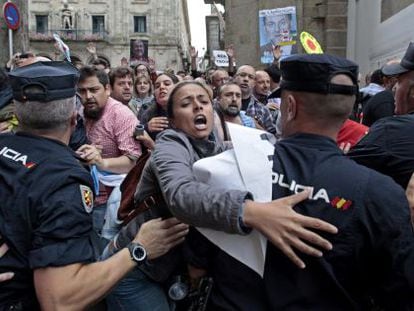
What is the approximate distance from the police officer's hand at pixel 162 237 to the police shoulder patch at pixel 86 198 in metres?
0.33

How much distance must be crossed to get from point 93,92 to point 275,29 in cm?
795

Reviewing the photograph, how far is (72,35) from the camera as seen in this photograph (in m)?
57.3

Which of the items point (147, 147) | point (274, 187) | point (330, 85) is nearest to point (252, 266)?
point (274, 187)

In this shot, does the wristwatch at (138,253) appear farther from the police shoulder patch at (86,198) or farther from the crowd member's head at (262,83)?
the crowd member's head at (262,83)

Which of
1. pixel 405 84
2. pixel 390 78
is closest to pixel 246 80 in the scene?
pixel 390 78

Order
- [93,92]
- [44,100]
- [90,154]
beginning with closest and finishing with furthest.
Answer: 1. [44,100]
2. [90,154]
3. [93,92]

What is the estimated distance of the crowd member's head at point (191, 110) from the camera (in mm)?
2576

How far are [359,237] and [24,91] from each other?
1.41 meters

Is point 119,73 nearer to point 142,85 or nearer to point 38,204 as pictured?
point 142,85

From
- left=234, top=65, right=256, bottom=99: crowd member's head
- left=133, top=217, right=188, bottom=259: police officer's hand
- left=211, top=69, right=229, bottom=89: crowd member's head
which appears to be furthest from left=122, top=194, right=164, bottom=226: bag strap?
left=211, top=69, right=229, bottom=89: crowd member's head

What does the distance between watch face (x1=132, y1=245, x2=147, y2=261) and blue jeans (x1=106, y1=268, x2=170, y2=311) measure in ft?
1.24

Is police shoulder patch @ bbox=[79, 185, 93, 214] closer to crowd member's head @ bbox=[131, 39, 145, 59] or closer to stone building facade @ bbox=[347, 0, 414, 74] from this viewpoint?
stone building facade @ bbox=[347, 0, 414, 74]

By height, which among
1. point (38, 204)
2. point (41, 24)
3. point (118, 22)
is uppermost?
point (118, 22)

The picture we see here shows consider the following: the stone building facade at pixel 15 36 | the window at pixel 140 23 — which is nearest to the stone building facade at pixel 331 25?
the stone building facade at pixel 15 36
